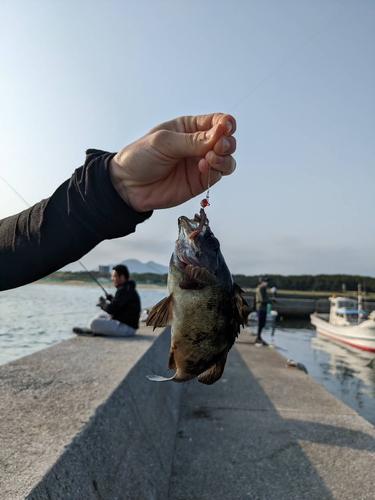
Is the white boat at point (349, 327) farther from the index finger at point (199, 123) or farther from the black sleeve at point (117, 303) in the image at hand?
the index finger at point (199, 123)

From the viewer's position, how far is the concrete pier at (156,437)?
251 cm

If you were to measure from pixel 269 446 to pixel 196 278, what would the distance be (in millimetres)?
3576

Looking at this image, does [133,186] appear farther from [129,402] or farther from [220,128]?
[129,402]

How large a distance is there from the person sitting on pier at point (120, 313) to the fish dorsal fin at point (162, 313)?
673cm

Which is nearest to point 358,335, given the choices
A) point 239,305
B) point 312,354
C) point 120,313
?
point 312,354

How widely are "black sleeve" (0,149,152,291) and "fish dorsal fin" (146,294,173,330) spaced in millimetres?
573

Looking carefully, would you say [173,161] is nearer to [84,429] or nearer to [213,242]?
[213,242]

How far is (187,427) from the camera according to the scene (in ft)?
16.6

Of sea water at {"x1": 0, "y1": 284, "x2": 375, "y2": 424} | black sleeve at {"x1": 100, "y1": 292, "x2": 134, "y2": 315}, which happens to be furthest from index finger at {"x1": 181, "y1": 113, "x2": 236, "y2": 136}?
black sleeve at {"x1": 100, "y1": 292, "x2": 134, "y2": 315}

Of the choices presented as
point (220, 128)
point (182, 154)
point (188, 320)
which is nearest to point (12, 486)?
point (188, 320)

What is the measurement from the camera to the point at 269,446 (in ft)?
14.7

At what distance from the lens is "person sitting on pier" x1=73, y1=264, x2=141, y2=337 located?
8.49 metres

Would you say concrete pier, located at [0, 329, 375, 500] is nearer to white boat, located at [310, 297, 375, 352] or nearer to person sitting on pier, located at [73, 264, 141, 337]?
person sitting on pier, located at [73, 264, 141, 337]

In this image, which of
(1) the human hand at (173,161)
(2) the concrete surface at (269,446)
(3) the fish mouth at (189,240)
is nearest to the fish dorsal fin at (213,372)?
(3) the fish mouth at (189,240)
